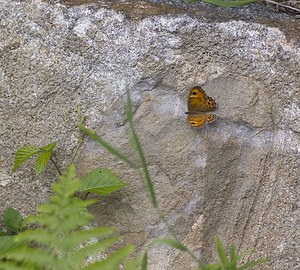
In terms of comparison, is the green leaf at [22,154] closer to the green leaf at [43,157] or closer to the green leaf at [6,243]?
the green leaf at [43,157]

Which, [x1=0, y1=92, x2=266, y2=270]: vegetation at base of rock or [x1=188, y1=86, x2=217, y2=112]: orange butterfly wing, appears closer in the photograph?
[x1=0, y1=92, x2=266, y2=270]: vegetation at base of rock

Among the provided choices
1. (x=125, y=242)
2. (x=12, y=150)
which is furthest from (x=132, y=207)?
(x=12, y=150)

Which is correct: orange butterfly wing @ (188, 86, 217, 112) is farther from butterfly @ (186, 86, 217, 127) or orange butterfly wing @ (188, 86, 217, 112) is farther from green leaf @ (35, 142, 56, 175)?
green leaf @ (35, 142, 56, 175)

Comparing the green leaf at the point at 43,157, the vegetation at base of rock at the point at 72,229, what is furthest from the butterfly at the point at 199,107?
the green leaf at the point at 43,157

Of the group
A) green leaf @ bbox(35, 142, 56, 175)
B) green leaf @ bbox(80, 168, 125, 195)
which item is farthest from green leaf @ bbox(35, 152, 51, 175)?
green leaf @ bbox(80, 168, 125, 195)

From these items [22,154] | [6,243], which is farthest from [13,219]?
[22,154]

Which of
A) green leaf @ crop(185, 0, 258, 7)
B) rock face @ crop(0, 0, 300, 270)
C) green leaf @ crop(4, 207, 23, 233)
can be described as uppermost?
green leaf @ crop(185, 0, 258, 7)

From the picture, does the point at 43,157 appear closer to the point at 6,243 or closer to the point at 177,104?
the point at 6,243
